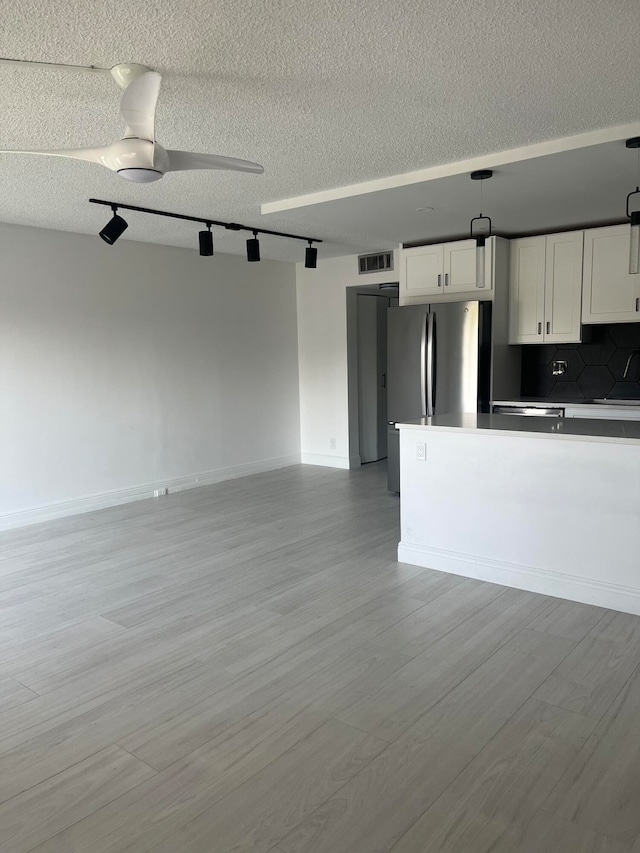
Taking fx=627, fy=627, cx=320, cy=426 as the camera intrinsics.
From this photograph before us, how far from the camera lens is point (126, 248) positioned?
5848 mm

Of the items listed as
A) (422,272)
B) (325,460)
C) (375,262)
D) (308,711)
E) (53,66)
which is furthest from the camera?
(325,460)

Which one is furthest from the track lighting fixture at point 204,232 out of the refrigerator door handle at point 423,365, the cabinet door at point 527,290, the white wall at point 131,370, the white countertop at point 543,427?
the white countertop at point 543,427

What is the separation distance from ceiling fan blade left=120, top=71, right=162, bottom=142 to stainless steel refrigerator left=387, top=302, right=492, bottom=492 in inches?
143

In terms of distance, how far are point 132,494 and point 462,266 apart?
3750mm

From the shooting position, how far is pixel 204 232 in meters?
4.88

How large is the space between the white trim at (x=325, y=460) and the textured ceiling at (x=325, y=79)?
158 inches

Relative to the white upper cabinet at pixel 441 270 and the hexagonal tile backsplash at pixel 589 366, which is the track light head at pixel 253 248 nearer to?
the white upper cabinet at pixel 441 270

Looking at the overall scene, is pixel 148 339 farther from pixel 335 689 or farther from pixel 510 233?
pixel 335 689

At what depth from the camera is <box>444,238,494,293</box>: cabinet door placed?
5484mm

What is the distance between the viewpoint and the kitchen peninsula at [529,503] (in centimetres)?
329

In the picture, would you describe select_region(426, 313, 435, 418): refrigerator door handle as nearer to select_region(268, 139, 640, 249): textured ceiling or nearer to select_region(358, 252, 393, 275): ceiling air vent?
select_region(268, 139, 640, 249): textured ceiling

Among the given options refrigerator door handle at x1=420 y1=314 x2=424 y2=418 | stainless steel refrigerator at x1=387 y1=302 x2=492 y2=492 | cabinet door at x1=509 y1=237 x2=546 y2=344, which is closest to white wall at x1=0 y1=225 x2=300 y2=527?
stainless steel refrigerator at x1=387 y1=302 x2=492 y2=492

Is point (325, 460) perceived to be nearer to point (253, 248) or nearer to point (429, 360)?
point (429, 360)

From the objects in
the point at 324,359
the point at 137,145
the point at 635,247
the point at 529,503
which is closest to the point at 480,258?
the point at 635,247
